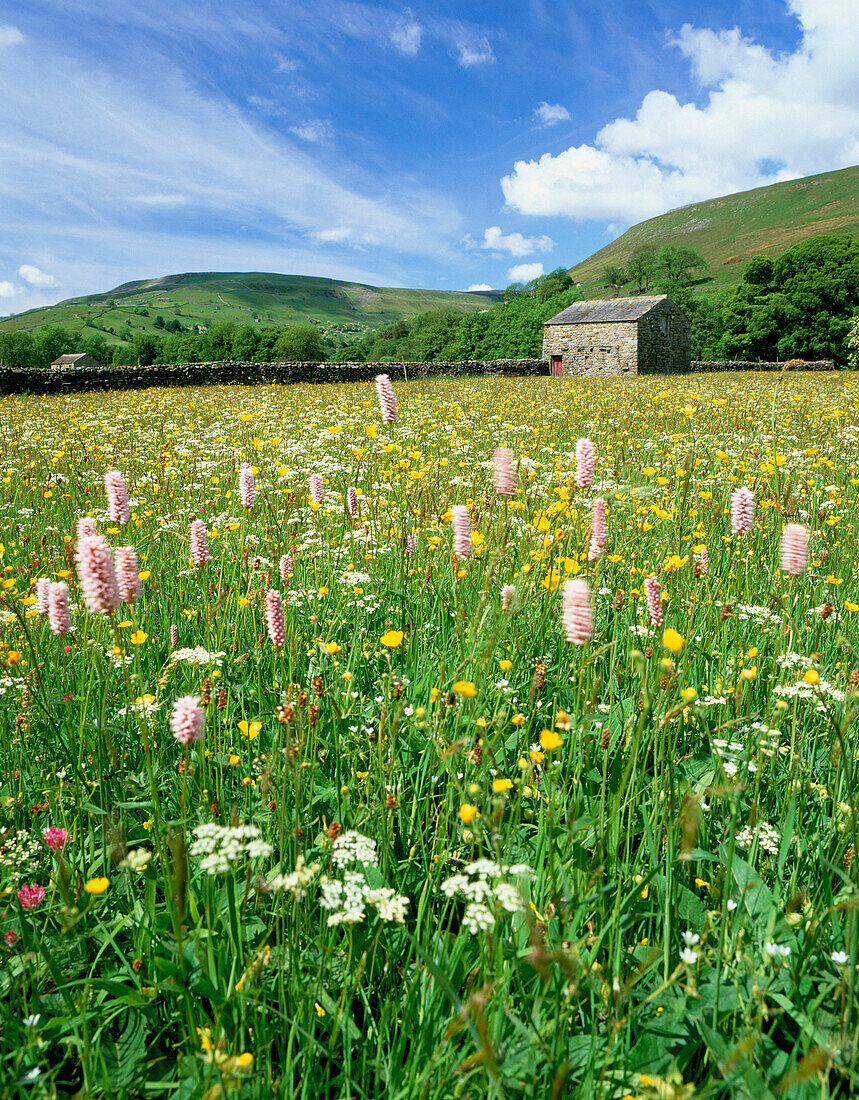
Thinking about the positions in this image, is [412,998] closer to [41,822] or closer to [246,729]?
[246,729]

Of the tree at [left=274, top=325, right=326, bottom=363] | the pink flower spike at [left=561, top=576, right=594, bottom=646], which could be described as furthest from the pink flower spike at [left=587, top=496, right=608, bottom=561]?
the tree at [left=274, top=325, right=326, bottom=363]

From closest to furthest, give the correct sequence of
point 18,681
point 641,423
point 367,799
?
point 367,799 < point 18,681 < point 641,423

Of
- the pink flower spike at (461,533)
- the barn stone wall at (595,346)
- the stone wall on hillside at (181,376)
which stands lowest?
the pink flower spike at (461,533)

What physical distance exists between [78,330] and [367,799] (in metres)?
176

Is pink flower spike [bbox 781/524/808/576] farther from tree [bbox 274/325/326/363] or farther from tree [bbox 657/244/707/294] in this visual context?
tree [bbox 274/325/326/363]

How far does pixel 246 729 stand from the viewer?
1991 millimetres

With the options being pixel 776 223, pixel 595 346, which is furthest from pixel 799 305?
pixel 776 223

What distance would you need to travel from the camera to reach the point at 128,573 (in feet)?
5.50

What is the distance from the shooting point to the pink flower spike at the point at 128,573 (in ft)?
5.30

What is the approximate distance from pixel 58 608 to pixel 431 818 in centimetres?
124

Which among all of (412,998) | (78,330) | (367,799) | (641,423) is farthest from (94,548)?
(78,330)

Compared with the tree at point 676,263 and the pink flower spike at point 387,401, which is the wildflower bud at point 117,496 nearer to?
the pink flower spike at point 387,401

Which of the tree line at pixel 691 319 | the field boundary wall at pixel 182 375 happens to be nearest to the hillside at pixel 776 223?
the tree line at pixel 691 319

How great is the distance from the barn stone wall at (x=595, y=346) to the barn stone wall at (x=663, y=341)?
2.32ft
